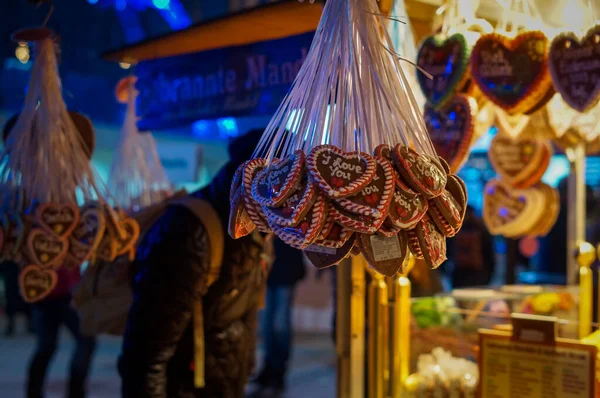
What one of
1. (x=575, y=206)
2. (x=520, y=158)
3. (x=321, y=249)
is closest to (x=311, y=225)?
(x=321, y=249)

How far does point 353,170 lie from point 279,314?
4.53m

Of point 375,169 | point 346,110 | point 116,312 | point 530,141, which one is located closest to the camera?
point 375,169

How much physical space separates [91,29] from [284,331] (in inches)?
174

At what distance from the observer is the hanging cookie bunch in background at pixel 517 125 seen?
7.95 feet

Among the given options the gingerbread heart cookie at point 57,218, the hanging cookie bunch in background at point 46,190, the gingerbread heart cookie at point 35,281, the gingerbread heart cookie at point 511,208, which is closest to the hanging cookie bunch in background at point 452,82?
the gingerbread heart cookie at point 511,208

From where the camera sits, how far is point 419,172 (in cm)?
144

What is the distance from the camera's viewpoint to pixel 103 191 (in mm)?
2934

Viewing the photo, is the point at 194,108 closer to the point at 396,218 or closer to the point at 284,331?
the point at 396,218

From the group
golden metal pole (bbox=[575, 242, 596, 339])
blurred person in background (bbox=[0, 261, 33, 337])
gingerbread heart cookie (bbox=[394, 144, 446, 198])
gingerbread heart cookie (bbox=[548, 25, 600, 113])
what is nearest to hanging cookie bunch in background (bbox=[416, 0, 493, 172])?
gingerbread heart cookie (bbox=[548, 25, 600, 113])

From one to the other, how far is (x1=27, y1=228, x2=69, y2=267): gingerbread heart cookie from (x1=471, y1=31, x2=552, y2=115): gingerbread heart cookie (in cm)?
166

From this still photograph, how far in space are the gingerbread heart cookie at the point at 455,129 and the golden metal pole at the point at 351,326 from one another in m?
0.55

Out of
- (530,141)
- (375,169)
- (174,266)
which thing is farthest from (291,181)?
(530,141)

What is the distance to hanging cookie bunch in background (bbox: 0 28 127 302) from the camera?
2664 mm

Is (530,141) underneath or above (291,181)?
above
